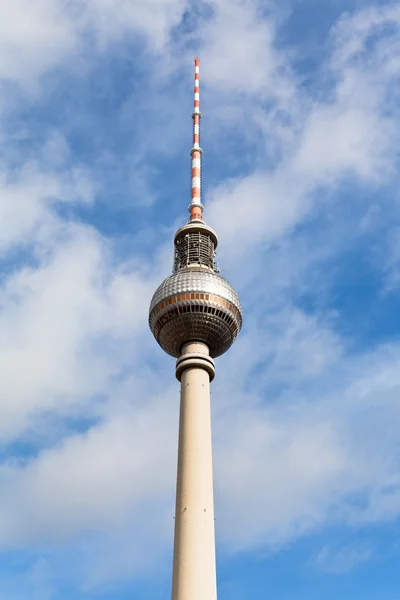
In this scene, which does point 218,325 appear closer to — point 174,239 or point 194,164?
point 174,239

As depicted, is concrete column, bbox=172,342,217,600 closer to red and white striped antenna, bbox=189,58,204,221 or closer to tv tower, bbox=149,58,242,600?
tv tower, bbox=149,58,242,600

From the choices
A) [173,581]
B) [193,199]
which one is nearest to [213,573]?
[173,581]

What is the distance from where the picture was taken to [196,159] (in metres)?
81.0

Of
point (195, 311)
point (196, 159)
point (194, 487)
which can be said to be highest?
point (196, 159)

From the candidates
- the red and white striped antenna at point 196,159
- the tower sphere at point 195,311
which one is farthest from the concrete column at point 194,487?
the red and white striped antenna at point 196,159

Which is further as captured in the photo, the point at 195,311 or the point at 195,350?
the point at 195,311

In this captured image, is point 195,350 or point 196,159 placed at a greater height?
point 196,159

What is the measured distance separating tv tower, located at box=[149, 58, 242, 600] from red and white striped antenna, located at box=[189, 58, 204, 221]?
0.12 meters

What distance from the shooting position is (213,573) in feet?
165

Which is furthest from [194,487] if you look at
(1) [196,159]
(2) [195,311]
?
(1) [196,159]

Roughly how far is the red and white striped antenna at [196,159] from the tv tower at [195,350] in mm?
125

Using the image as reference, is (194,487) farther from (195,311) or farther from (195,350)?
(195,311)

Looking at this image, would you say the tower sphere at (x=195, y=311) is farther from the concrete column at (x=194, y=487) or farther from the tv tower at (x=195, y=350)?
the concrete column at (x=194, y=487)

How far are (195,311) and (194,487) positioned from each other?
58.7ft
